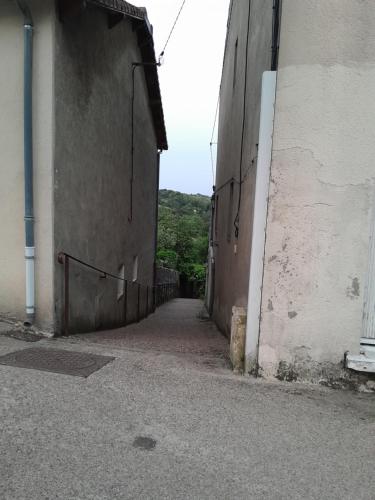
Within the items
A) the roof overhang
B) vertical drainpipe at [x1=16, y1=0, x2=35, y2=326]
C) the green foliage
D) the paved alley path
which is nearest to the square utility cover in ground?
the paved alley path

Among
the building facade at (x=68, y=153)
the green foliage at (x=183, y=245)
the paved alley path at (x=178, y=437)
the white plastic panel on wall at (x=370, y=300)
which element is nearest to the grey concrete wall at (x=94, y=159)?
the building facade at (x=68, y=153)

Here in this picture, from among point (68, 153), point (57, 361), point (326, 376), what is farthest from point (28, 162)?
point (326, 376)

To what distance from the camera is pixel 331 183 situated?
3.46 metres

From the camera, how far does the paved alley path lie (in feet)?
6.95

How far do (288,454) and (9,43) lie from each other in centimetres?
583

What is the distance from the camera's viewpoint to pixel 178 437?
102 inches

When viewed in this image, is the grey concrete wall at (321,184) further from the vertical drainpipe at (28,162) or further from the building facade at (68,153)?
the vertical drainpipe at (28,162)

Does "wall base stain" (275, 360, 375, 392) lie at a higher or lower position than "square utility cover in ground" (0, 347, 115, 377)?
higher

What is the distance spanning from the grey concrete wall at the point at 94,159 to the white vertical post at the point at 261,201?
2.88 meters

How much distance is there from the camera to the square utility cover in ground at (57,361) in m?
3.67

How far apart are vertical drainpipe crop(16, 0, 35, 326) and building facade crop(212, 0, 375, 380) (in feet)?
10.1

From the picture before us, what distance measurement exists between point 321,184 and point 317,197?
13 centimetres

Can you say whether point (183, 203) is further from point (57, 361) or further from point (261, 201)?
point (261, 201)

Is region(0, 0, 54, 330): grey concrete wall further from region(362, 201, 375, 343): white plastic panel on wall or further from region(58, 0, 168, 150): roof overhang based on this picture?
region(362, 201, 375, 343): white plastic panel on wall
